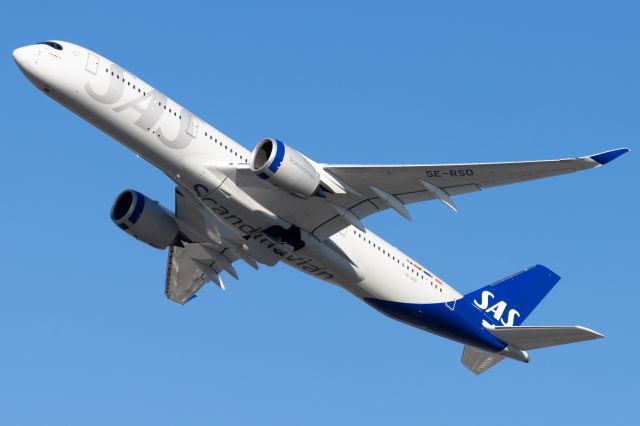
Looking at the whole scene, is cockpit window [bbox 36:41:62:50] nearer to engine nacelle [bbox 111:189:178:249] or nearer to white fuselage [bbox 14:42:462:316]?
white fuselage [bbox 14:42:462:316]

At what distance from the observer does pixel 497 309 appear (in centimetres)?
4150

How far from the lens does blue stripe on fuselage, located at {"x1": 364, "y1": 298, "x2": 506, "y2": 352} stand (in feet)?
128

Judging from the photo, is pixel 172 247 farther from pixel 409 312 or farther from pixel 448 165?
pixel 448 165

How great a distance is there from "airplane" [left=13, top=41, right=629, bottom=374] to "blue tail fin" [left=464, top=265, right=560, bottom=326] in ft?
0.37

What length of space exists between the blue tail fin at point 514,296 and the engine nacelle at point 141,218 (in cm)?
1193

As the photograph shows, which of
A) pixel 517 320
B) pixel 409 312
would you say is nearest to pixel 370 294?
pixel 409 312

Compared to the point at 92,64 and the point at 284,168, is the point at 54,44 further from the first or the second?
the point at 284,168

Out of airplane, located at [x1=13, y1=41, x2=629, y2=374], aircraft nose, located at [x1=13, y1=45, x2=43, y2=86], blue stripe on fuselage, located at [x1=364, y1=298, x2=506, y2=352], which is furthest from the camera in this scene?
blue stripe on fuselage, located at [x1=364, y1=298, x2=506, y2=352]

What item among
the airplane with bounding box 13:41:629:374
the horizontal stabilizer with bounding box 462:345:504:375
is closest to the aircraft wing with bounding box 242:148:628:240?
the airplane with bounding box 13:41:629:374

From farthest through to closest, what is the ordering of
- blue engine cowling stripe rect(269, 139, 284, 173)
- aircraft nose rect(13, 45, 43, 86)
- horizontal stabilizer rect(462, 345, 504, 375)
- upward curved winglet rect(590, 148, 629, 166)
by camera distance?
horizontal stabilizer rect(462, 345, 504, 375)
aircraft nose rect(13, 45, 43, 86)
blue engine cowling stripe rect(269, 139, 284, 173)
upward curved winglet rect(590, 148, 629, 166)

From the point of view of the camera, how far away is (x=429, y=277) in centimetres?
3975

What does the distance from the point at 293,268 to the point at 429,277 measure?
17.1 ft

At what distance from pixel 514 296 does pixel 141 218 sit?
49.3 ft

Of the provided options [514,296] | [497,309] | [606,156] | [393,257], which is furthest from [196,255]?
[606,156]
